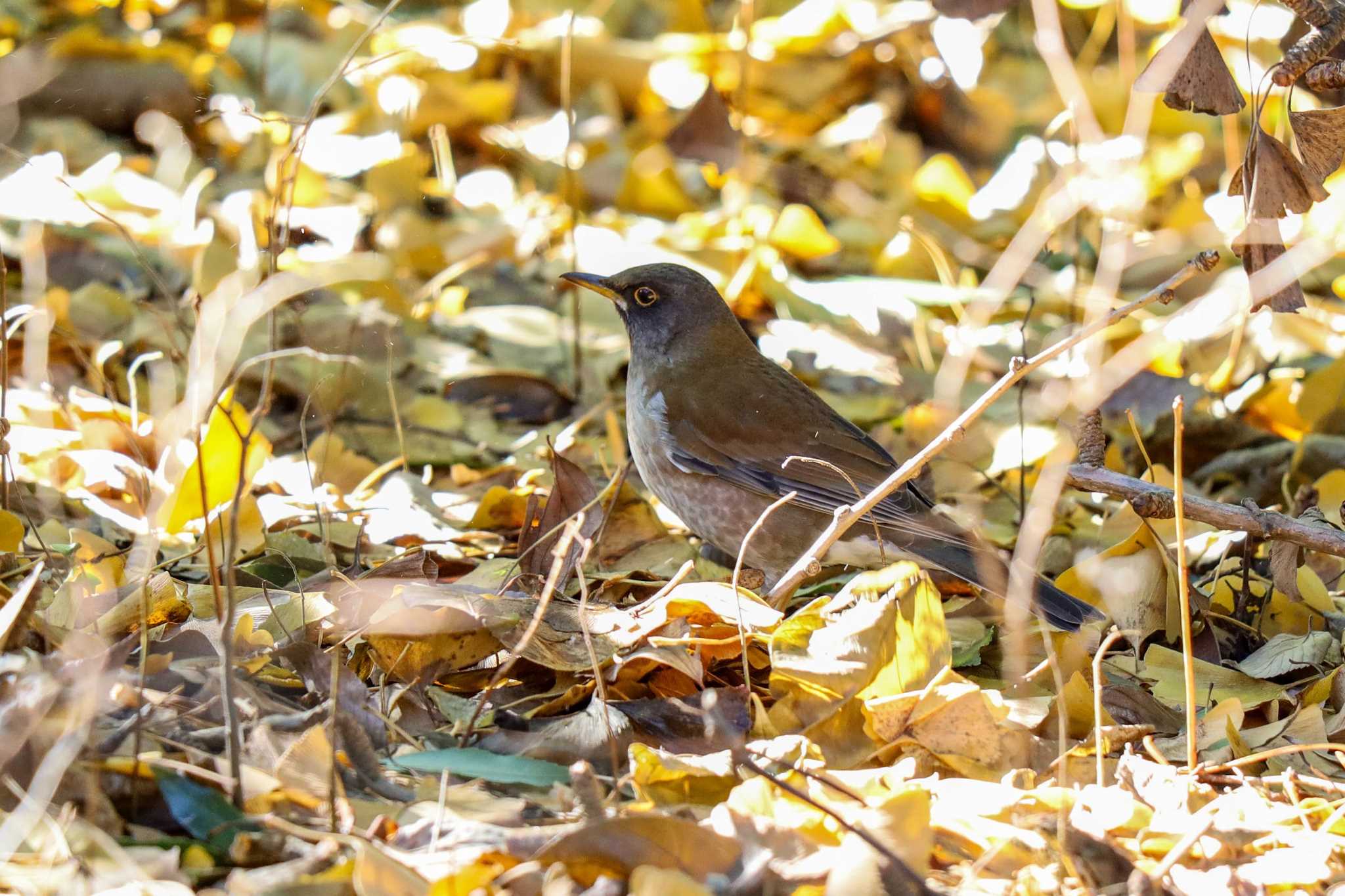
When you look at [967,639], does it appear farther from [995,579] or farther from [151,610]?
[151,610]

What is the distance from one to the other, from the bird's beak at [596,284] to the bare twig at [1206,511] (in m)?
2.01

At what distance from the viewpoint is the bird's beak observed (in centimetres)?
475

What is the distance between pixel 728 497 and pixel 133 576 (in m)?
1.90

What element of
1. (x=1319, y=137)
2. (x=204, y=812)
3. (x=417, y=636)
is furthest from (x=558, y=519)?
(x=1319, y=137)

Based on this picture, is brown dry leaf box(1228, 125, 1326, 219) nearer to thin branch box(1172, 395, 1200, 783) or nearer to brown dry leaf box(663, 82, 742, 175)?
thin branch box(1172, 395, 1200, 783)

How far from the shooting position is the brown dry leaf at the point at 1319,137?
118 inches

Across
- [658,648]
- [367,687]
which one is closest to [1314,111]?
[658,648]

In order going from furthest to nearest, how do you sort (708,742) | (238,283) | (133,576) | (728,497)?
(728,497)
(238,283)
(133,576)
(708,742)

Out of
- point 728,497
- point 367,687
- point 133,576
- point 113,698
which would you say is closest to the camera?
point 113,698

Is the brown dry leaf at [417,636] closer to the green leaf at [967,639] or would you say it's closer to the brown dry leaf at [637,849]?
the brown dry leaf at [637,849]

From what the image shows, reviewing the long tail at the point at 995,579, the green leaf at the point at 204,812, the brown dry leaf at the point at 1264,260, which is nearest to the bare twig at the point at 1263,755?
the long tail at the point at 995,579

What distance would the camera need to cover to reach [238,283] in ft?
12.2

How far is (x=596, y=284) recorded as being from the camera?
15.8 feet

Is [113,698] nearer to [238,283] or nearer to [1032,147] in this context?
[238,283]
